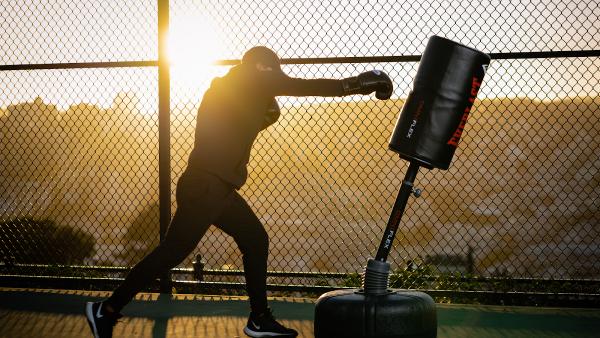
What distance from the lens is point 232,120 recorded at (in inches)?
164

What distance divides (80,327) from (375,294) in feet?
7.47

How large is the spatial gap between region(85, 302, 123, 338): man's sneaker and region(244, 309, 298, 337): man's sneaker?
82 centimetres

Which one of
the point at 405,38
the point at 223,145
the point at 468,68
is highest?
the point at 405,38

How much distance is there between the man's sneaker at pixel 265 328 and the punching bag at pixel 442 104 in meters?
1.45

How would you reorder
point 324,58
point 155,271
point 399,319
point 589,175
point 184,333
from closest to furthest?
point 399,319
point 155,271
point 184,333
point 324,58
point 589,175

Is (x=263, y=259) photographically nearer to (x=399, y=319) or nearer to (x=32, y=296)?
(x=399, y=319)

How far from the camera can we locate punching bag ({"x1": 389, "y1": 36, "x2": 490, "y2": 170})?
3.66 meters

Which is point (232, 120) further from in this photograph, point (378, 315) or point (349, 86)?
point (378, 315)

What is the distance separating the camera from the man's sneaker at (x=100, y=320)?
4191 mm

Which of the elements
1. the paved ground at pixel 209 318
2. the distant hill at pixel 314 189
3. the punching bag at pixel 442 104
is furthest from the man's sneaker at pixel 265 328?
the distant hill at pixel 314 189

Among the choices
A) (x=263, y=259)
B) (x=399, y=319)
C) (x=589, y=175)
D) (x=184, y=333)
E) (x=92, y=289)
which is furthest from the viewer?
(x=589, y=175)

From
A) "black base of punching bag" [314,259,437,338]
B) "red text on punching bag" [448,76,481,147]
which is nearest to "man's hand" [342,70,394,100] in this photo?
"red text on punching bag" [448,76,481,147]

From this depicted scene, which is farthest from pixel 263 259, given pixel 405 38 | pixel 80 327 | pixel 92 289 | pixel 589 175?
pixel 589 175

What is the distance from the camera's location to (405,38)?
6.13 metres
